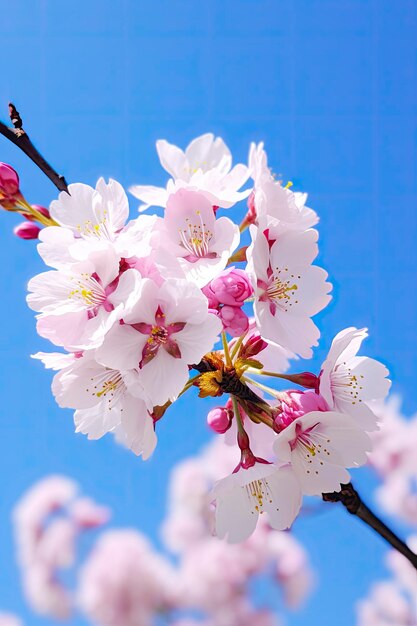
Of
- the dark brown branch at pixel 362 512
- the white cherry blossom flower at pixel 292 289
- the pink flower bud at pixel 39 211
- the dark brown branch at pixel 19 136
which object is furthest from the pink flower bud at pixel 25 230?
the dark brown branch at pixel 362 512

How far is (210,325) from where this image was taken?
1142 millimetres

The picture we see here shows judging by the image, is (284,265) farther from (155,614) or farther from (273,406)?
(155,614)

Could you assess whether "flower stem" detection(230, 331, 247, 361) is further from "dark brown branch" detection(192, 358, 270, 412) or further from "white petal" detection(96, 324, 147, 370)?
"white petal" detection(96, 324, 147, 370)

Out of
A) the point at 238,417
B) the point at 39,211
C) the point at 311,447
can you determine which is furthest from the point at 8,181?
the point at 311,447

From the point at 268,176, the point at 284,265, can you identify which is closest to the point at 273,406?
the point at 284,265

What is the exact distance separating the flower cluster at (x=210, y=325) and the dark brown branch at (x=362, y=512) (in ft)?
0.23

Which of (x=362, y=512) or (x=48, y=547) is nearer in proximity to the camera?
(x=362, y=512)

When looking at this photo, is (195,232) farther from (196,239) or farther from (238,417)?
(238,417)

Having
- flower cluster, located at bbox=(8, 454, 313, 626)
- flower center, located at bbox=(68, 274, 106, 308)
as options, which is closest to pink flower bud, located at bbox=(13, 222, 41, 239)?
flower center, located at bbox=(68, 274, 106, 308)

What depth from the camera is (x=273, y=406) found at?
1.30 m

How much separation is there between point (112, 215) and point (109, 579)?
19.6 ft

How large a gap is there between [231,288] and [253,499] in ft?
1.62

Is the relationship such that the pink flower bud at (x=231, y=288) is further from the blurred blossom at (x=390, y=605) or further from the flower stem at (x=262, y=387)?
the blurred blossom at (x=390, y=605)

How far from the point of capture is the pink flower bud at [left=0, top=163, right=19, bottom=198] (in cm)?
135
